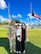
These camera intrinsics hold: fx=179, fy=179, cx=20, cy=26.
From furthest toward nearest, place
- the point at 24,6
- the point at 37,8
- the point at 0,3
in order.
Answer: the point at 37,8 < the point at 24,6 < the point at 0,3

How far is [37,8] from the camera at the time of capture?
29.1 ft

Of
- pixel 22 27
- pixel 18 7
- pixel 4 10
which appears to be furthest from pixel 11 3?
pixel 22 27

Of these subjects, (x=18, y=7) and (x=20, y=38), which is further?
(x=18, y=7)

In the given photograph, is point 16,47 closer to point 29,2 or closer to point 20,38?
point 20,38

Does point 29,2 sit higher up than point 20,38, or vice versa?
point 29,2

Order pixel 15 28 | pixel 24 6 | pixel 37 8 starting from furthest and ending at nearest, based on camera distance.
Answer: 1. pixel 37 8
2. pixel 24 6
3. pixel 15 28

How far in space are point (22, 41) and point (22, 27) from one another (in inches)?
13.8

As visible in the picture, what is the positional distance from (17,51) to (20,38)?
33cm

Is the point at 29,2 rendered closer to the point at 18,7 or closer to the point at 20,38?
the point at 18,7

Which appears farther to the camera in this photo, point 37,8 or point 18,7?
point 37,8

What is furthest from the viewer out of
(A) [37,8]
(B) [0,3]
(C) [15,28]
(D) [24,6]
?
(A) [37,8]

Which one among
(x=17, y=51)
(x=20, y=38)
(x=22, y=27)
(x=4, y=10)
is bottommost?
(x=17, y=51)

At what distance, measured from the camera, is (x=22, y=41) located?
14.7 feet

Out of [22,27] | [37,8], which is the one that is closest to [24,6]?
[37,8]
